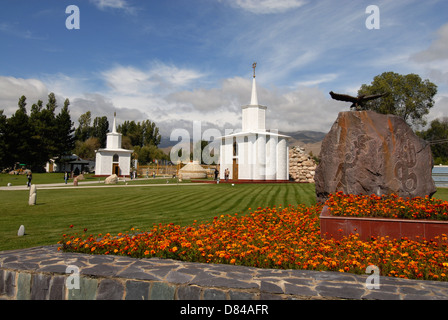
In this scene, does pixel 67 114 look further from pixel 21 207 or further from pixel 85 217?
pixel 85 217

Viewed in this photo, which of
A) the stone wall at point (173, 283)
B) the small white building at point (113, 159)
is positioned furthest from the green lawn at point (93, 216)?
the small white building at point (113, 159)

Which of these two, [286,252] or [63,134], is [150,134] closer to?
[63,134]

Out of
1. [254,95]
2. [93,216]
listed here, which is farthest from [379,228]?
[254,95]

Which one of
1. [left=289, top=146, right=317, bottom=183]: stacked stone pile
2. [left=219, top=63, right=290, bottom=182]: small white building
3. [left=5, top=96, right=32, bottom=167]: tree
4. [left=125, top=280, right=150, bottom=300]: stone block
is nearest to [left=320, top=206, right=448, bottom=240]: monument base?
[left=125, top=280, right=150, bottom=300]: stone block

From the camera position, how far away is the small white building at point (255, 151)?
35.5 metres

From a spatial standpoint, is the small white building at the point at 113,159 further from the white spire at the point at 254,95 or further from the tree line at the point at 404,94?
the tree line at the point at 404,94

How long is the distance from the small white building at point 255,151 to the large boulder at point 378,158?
80.2ft

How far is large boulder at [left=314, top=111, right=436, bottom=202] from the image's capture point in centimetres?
969

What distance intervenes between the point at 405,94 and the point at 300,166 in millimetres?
22901

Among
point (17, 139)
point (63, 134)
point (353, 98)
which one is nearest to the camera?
point (353, 98)

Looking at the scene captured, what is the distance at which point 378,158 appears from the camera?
982cm

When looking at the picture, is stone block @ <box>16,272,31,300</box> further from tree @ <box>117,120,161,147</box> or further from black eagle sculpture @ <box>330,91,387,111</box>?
tree @ <box>117,120,161,147</box>
